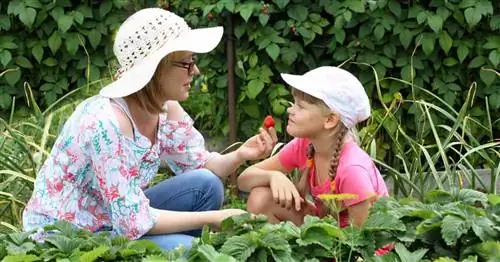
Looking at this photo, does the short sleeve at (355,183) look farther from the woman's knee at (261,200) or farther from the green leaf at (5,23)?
the green leaf at (5,23)

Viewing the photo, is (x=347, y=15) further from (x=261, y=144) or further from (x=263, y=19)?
(x=261, y=144)

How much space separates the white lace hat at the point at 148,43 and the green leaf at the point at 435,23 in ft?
7.26

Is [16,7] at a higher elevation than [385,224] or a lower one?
lower

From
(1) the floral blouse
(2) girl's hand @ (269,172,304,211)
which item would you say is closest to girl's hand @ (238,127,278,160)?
(2) girl's hand @ (269,172,304,211)

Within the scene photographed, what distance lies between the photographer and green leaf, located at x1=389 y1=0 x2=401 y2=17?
587cm

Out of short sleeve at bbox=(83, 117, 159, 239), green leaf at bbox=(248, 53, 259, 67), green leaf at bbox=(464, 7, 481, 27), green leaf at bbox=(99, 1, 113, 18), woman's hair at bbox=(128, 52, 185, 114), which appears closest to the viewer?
short sleeve at bbox=(83, 117, 159, 239)

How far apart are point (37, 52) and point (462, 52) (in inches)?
92.9

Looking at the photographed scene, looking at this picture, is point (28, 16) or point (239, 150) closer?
point (239, 150)

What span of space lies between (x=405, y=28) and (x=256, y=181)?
206cm

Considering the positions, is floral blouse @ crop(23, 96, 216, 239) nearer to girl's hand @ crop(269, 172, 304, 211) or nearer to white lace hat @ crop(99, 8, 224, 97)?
white lace hat @ crop(99, 8, 224, 97)

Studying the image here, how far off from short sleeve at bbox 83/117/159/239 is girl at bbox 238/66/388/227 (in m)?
0.54

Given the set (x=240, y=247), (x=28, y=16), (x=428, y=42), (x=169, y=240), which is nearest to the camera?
(x=240, y=247)

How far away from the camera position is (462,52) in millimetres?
5867

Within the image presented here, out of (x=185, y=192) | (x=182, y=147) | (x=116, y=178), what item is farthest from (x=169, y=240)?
(x=182, y=147)
